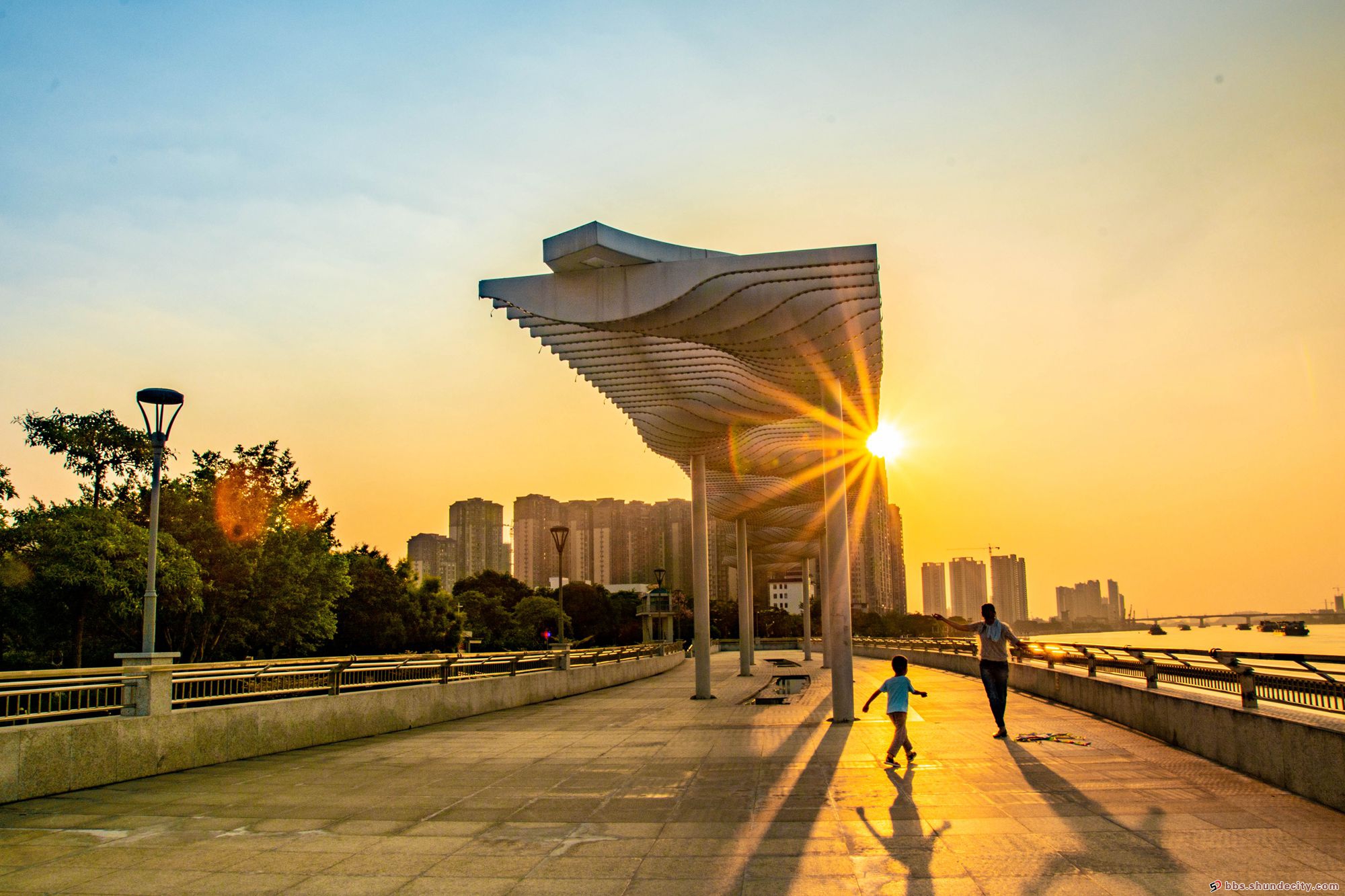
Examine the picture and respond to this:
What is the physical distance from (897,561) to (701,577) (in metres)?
145

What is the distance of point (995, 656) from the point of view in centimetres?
1212

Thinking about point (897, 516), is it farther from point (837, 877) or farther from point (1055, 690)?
point (837, 877)

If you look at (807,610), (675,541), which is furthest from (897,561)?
(807,610)

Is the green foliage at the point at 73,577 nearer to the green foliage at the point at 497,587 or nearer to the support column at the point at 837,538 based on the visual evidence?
the support column at the point at 837,538

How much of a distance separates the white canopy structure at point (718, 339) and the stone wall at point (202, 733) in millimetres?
6708

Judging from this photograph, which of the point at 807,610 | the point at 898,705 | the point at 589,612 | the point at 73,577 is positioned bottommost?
the point at 589,612

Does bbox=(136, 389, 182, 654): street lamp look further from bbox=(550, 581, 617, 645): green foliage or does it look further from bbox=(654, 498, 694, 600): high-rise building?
bbox=(654, 498, 694, 600): high-rise building

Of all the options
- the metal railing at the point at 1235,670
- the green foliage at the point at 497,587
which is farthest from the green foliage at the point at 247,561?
the green foliage at the point at 497,587

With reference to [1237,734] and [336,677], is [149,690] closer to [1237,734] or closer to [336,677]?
[336,677]

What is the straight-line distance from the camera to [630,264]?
15469 mm

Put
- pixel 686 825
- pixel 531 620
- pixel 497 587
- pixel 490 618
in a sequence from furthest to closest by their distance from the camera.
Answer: pixel 497 587, pixel 531 620, pixel 490 618, pixel 686 825

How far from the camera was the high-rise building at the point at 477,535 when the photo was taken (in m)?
173

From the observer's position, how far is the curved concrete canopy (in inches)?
592

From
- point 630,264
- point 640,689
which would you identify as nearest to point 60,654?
point 640,689
